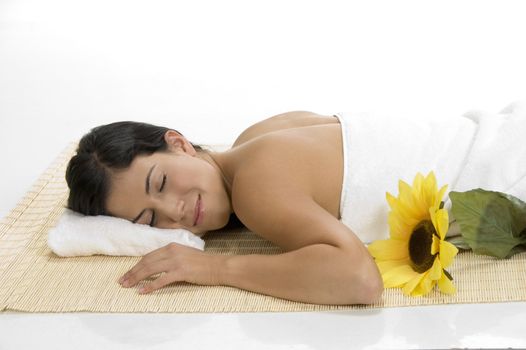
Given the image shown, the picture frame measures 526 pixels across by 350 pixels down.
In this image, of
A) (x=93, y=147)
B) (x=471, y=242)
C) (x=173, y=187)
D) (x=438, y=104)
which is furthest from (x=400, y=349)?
(x=438, y=104)

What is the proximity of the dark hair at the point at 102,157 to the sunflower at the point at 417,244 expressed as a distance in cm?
66

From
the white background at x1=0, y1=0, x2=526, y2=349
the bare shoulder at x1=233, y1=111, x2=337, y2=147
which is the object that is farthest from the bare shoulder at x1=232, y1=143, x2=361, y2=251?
the white background at x1=0, y1=0, x2=526, y2=349

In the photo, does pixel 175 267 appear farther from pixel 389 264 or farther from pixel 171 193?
pixel 389 264

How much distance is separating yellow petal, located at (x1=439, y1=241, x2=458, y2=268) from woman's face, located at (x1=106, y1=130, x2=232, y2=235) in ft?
2.09

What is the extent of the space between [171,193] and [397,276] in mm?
628

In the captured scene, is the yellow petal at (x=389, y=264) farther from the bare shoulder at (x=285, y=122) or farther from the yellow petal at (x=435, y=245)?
the bare shoulder at (x=285, y=122)

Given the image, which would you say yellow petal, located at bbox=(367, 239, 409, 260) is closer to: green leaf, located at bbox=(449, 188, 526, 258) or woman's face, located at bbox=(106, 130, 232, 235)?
green leaf, located at bbox=(449, 188, 526, 258)

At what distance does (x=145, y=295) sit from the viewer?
2.40 metres

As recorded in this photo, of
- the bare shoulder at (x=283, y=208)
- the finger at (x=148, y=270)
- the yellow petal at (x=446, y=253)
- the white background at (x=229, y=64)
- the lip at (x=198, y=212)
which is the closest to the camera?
the yellow petal at (x=446, y=253)

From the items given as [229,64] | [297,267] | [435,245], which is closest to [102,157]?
[297,267]

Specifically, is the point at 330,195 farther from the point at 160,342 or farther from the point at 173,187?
the point at 160,342

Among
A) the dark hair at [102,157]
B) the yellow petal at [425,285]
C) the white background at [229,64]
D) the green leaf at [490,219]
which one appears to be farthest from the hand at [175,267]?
the white background at [229,64]

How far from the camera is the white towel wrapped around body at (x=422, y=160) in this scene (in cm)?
249

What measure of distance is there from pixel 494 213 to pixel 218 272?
699 mm
